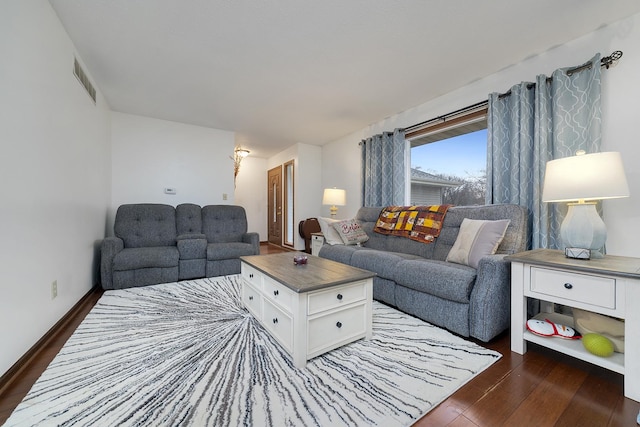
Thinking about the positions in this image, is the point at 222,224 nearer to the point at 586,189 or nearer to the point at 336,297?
the point at 336,297

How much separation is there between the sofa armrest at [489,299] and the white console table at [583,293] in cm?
8

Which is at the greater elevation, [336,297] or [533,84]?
[533,84]

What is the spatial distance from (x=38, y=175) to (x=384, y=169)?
359 centimetres

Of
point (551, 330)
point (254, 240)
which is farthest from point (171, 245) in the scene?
point (551, 330)

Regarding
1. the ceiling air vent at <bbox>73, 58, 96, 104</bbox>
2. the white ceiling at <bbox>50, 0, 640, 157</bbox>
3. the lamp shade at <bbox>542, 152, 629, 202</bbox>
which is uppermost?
the white ceiling at <bbox>50, 0, 640, 157</bbox>

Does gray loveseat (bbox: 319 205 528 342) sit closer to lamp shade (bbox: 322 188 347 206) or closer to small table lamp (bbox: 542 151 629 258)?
small table lamp (bbox: 542 151 629 258)

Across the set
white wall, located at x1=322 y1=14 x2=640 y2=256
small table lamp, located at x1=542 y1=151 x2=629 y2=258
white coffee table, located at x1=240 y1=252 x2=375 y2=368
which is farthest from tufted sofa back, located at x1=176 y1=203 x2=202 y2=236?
white wall, located at x1=322 y1=14 x2=640 y2=256

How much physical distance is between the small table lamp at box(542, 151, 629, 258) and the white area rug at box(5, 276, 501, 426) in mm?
934

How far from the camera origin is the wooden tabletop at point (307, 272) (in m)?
1.51

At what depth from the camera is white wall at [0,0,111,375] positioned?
1.35 m

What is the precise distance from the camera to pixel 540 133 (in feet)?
7.29

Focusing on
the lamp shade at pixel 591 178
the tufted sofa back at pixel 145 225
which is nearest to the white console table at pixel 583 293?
the lamp shade at pixel 591 178

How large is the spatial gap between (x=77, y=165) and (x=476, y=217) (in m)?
3.73

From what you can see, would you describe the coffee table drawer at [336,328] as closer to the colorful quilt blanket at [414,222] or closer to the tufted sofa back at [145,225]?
the colorful quilt blanket at [414,222]
